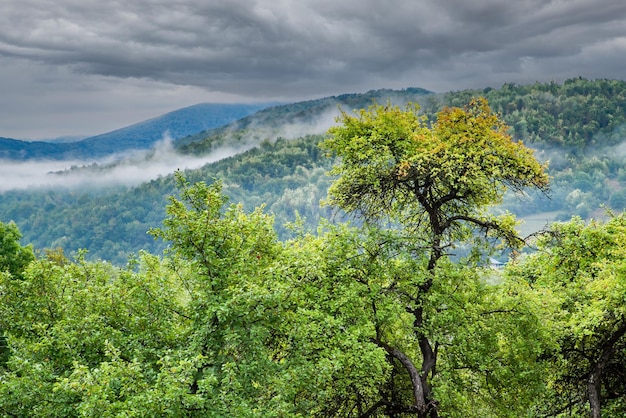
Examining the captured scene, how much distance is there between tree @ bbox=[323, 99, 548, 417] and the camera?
69.1ft

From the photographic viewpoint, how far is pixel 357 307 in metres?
19.4

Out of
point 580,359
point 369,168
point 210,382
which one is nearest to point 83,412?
point 210,382

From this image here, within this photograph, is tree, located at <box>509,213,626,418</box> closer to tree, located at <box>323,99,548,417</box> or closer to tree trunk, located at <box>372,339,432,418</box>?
tree, located at <box>323,99,548,417</box>

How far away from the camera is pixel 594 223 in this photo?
26.5m

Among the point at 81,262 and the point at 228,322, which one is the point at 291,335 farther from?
the point at 81,262

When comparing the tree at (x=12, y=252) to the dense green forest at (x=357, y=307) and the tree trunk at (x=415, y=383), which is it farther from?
the tree trunk at (x=415, y=383)

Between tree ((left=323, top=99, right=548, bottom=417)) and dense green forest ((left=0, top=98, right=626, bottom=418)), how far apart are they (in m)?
0.08

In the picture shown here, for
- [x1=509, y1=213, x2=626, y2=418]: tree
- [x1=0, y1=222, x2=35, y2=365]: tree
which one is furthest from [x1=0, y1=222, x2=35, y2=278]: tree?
[x1=509, y1=213, x2=626, y2=418]: tree

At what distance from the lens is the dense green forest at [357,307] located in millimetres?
14180

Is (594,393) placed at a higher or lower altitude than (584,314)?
lower

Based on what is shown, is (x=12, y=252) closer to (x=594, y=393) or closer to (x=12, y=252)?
(x=12, y=252)

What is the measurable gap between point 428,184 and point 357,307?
587 cm

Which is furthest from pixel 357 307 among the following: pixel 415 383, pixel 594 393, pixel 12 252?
pixel 12 252

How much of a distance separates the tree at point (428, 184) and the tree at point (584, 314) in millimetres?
2946
